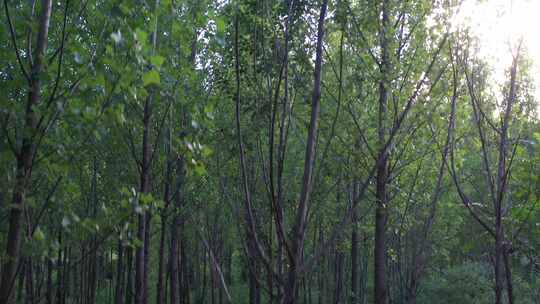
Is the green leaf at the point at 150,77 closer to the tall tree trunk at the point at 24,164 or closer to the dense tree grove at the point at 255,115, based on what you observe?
the dense tree grove at the point at 255,115

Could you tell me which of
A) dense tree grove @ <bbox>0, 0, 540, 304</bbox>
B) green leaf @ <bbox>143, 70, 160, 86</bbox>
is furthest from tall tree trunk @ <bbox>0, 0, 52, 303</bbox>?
green leaf @ <bbox>143, 70, 160, 86</bbox>

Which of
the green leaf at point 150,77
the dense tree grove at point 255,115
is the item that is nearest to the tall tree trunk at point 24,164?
the dense tree grove at point 255,115

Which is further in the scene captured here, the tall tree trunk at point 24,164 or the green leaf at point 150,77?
the tall tree trunk at point 24,164

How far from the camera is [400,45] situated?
26.1ft

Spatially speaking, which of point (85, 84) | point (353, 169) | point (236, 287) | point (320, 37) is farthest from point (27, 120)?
point (236, 287)

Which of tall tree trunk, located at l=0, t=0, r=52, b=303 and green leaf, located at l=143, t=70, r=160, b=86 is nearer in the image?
green leaf, located at l=143, t=70, r=160, b=86

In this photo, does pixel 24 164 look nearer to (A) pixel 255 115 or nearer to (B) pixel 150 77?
(B) pixel 150 77

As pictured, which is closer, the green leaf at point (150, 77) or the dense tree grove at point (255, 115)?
the green leaf at point (150, 77)

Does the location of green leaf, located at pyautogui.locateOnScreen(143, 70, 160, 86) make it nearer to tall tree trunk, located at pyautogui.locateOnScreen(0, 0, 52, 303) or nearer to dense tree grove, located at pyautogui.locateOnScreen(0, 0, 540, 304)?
dense tree grove, located at pyautogui.locateOnScreen(0, 0, 540, 304)

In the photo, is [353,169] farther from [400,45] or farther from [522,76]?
[522,76]

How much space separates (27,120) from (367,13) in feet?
14.1

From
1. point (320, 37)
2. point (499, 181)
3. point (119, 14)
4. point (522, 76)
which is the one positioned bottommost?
point (499, 181)

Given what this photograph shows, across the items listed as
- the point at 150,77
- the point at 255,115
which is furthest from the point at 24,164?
the point at 255,115

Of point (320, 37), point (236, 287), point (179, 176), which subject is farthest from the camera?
point (236, 287)
